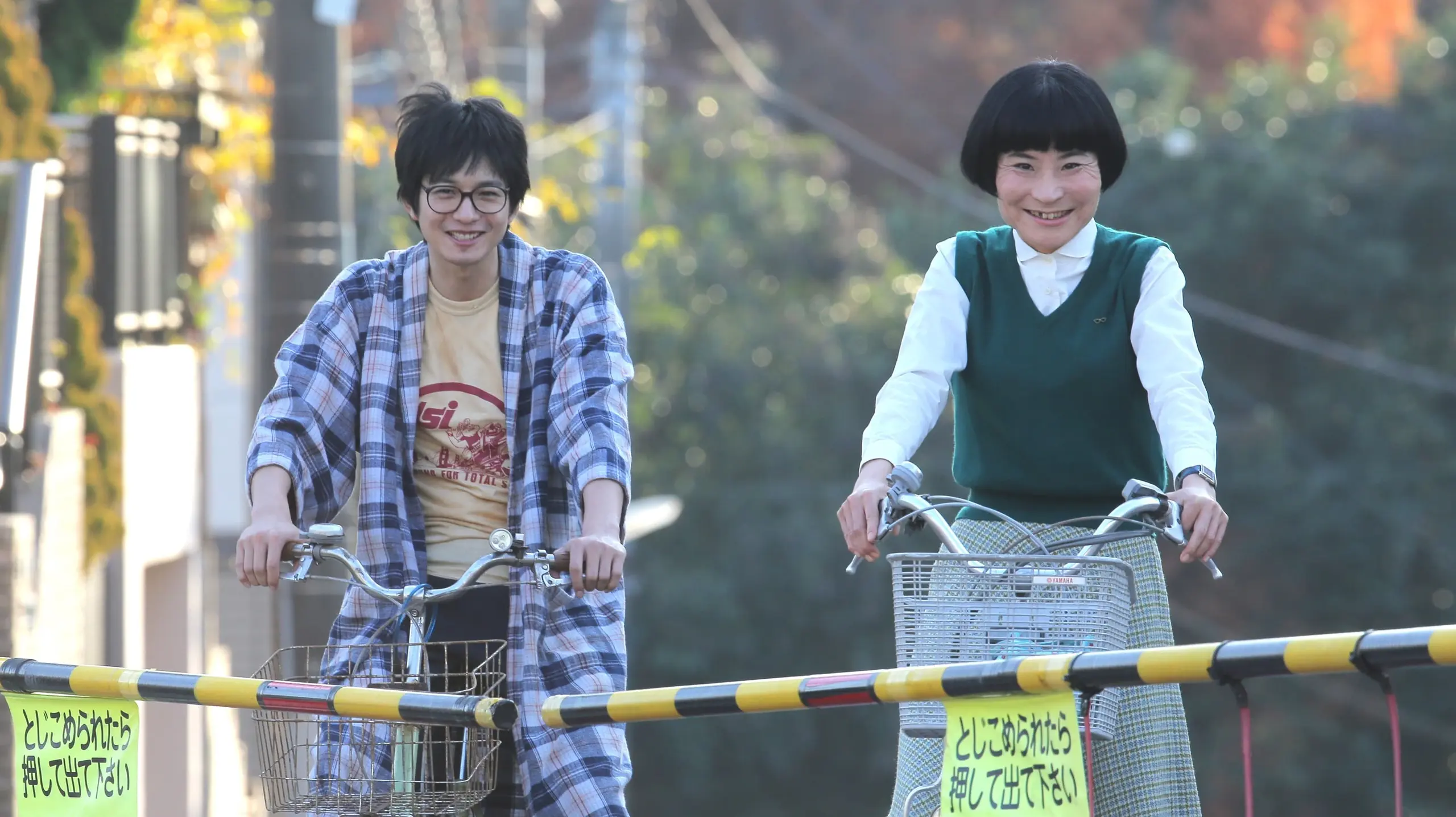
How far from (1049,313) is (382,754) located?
1.46m

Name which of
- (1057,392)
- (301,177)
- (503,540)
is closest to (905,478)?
(1057,392)

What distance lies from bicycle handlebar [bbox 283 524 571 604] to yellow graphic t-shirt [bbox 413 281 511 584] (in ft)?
1.29

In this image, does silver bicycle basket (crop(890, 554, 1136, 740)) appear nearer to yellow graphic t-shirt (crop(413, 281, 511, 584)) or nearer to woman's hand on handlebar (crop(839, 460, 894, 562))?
woman's hand on handlebar (crop(839, 460, 894, 562))

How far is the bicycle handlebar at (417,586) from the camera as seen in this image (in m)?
4.15

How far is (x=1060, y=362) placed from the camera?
4594 mm

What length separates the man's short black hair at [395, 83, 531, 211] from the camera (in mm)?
4613

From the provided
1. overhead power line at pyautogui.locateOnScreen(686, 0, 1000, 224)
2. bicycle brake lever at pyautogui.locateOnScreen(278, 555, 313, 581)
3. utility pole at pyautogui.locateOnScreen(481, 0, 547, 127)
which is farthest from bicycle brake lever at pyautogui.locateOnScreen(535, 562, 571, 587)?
overhead power line at pyautogui.locateOnScreen(686, 0, 1000, 224)

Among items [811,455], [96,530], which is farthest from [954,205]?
[96,530]

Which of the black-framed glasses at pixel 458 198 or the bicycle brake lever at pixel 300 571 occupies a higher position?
the black-framed glasses at pixel 458 198

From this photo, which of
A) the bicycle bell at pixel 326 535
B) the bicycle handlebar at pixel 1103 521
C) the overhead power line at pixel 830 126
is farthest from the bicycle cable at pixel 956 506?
the overhead power line at pixel 830 126

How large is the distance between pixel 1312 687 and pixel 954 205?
8.18 meters

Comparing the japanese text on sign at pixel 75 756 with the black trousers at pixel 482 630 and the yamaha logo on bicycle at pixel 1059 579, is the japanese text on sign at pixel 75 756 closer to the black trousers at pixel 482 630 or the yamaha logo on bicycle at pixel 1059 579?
the black trousers at pixel 482 630

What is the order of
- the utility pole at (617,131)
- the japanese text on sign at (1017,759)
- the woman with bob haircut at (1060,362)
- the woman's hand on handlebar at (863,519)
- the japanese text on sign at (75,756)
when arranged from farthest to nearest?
1. the utility pole at (617,131)
2. the japanese text on sign at (75,756)
3. the woman with bob haircut at (1060,362)
4. the woman's hand on handlebar at (863,519)
5. the japanese text on sign at (1017,759)

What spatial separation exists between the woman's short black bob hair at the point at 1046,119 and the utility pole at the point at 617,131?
563 inches
